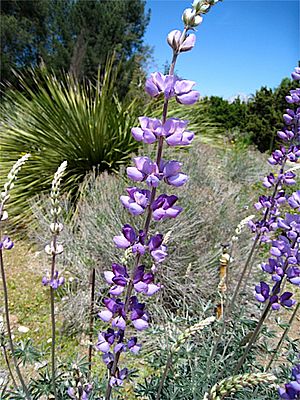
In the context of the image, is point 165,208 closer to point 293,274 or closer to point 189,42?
point 189,42

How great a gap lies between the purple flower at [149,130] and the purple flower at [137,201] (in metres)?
0.12

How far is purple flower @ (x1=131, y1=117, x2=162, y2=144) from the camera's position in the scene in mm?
815

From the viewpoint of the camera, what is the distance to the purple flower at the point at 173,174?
846mm

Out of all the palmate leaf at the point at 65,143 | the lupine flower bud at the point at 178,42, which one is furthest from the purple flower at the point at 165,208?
the palmate leaf at the point at 65,143

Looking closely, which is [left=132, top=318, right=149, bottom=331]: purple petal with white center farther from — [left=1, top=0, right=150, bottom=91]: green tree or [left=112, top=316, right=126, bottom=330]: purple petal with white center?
[left=1, top=0, right=150, bottom=91]: green tree

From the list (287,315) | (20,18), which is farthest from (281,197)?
(20,18)

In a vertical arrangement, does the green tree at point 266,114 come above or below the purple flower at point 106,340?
above

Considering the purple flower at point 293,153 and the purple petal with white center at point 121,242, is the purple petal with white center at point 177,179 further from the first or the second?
the purple flower at point 293,153

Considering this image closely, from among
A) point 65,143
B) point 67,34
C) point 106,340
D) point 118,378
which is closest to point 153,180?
point 106,340

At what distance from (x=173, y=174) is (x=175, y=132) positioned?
0.10m

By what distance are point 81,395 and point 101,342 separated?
244mm

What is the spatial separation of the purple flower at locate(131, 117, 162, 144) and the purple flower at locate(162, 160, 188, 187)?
0.07 m

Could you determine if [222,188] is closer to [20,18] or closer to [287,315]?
[287,315]

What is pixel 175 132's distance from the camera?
0.82 m
